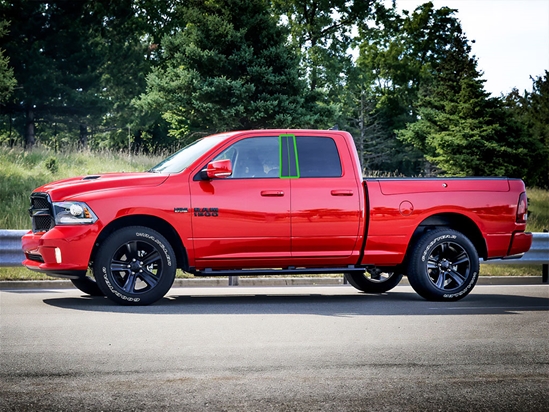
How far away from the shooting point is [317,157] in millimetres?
10367

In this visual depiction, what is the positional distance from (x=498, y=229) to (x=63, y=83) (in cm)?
3961

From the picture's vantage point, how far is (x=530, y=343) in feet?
25.0

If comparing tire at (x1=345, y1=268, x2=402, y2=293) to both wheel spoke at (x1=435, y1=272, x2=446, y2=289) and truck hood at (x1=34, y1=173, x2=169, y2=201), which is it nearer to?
wheel spoke at (x1=435, y1=272, x2=446, y2=289)

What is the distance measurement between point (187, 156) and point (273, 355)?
4093 millimetres

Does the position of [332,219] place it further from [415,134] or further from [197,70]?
[415,134]

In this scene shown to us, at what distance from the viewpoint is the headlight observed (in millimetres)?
9492

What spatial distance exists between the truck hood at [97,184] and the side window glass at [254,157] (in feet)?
2.75

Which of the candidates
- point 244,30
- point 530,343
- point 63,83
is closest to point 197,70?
point 244,30

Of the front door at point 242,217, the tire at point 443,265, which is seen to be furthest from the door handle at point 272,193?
the tire at point 443,265

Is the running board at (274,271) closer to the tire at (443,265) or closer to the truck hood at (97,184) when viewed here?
the tire at (443,265)

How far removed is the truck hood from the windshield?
12.6 inches

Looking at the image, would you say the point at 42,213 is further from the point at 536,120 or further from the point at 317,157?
the point at 536,120

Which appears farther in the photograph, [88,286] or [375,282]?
[375,282]

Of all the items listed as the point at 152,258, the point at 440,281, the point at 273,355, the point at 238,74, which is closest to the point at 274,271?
the point at 152,258
